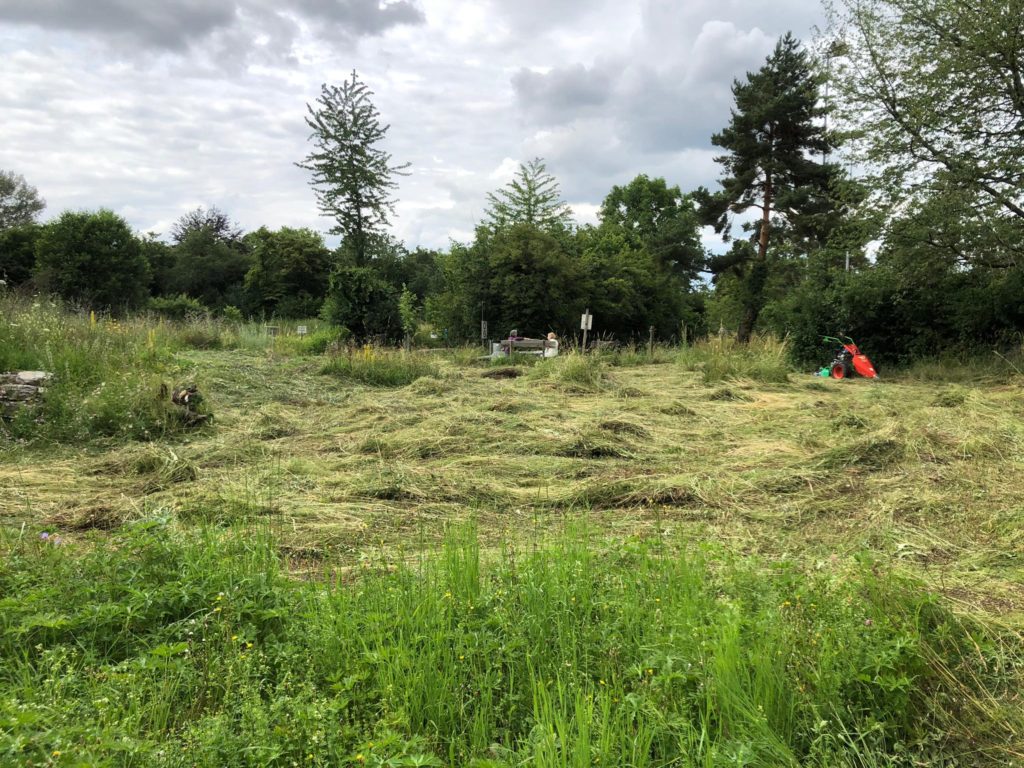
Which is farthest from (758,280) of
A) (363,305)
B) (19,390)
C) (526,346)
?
(19,390)

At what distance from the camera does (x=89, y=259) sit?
25.5 meters

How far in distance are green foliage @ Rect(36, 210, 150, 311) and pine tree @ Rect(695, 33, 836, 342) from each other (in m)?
25.0

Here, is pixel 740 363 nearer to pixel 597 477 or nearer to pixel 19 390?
pixel 597 477

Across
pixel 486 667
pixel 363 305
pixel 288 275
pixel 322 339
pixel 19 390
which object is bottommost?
pixel 486 667

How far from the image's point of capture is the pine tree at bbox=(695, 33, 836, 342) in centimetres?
2358

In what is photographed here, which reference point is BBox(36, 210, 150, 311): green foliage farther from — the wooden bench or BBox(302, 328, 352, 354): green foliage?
the wooden bench

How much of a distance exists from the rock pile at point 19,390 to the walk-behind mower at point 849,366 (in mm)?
12813

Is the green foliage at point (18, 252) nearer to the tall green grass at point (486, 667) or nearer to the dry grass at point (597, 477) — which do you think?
the dry grass at point (597, 477)

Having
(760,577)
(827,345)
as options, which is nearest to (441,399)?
(760,577)

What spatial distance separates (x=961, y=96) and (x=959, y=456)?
10.7m

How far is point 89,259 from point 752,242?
2763 centimetres

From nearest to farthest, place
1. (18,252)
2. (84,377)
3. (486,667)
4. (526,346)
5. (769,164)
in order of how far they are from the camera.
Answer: (486,667) < (84,377) < (526,346) < (769,164) < (18,252)

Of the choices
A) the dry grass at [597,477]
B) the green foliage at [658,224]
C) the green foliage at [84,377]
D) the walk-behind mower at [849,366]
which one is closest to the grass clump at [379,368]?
the dry grass at [597,477]

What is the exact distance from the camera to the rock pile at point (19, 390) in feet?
19.4
